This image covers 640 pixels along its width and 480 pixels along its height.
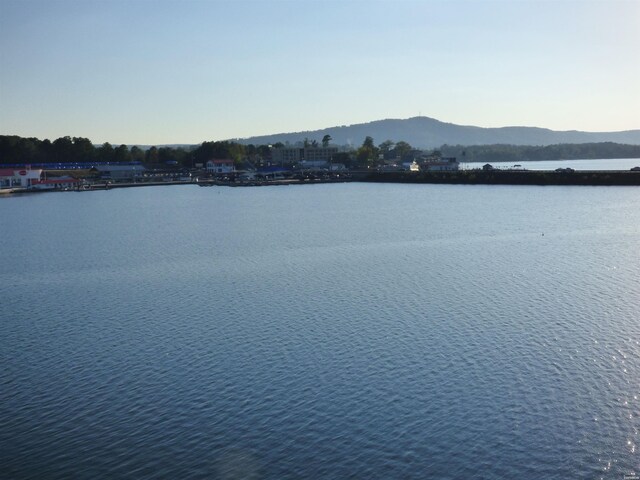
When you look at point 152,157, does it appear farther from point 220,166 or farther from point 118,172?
point 118,172

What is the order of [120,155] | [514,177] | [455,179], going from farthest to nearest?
[120,155]
[455,179]
[514,177]

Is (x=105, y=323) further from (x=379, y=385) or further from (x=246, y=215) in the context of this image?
(x=246, y=215)

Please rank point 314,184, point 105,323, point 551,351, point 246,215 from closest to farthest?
point 551,351 → point 105,323 → point 246,215 → point 314,184

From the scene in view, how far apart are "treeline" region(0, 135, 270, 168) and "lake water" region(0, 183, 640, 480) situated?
11593 centimetres

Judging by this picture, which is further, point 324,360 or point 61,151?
point 61,151

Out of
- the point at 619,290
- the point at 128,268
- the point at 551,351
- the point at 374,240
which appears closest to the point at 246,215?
the point at 374,240

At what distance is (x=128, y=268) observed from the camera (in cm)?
3703

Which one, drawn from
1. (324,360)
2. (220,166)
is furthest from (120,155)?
(324,360)

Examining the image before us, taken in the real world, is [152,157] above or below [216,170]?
above

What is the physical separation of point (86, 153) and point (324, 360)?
485 feet

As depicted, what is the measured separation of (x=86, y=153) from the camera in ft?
504

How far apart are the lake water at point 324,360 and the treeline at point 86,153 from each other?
115935 millimetres

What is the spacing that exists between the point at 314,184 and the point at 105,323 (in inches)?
4188

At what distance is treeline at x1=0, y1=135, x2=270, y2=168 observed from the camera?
146 metres
